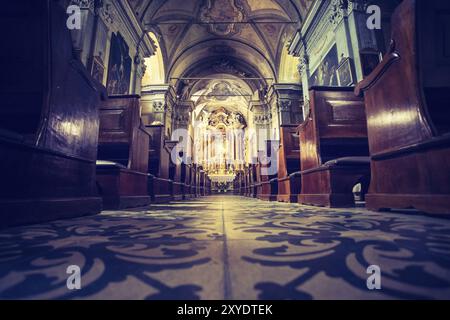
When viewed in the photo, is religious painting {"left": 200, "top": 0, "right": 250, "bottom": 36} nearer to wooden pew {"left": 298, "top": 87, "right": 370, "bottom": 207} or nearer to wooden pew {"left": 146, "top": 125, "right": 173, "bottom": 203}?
wooden pew {"left": 146, "top": 125, "right": 173, "bottom": 203}

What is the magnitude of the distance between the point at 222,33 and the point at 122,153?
1028 centimetres

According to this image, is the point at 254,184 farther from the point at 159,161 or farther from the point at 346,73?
the point at 346,73

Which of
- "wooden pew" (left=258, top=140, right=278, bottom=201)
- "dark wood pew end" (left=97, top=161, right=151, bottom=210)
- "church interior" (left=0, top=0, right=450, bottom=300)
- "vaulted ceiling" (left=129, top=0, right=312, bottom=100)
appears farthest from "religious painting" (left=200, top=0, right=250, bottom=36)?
"dark wood pew end" (left=97, top=161, right=151, bottom=210)

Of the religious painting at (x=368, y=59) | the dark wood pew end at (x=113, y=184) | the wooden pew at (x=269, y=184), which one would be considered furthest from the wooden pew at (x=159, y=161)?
the religious painting at (x=368, y=59)

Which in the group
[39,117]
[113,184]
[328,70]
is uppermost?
[328,70]

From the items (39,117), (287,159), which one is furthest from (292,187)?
(39,117)

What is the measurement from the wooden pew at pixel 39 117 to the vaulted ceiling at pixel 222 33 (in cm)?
708

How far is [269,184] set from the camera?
508 centimetres

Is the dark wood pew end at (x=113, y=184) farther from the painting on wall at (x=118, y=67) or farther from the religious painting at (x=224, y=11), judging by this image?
the religious painting at (x=224, y=11)

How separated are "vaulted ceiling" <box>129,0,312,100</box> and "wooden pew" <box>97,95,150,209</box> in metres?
5.89

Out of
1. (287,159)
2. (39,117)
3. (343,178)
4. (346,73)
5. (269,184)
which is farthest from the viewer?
(346,73)

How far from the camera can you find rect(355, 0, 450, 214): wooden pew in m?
1.45

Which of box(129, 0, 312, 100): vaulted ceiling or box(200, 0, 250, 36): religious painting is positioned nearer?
box(129, 0, 312, 100): vaulted ceiling
